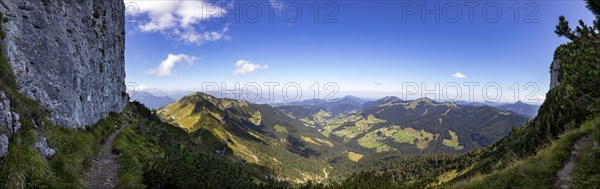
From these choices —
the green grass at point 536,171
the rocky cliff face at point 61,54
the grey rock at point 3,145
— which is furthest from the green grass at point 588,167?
the rocky cliff face at point 61,54

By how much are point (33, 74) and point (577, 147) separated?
34.9 meters

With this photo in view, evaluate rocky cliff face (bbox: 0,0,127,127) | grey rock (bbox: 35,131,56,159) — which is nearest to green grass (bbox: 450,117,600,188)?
grey rock (bbox: 35,131,56,159)

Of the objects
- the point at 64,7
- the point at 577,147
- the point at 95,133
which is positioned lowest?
the point at 95,133

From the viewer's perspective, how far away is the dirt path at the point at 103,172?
752 inches

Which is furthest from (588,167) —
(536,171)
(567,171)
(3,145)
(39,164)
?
(3,145)

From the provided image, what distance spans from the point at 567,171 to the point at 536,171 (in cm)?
110

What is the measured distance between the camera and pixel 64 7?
31625 millimetres

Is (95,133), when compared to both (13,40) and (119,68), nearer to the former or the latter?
(13,40)

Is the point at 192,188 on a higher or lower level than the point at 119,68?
lower

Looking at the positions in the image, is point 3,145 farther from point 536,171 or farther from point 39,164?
point 536,171

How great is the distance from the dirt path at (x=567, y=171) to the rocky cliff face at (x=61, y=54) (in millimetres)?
24190

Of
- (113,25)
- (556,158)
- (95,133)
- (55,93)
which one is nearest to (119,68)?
(113,25)

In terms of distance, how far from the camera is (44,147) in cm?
1734

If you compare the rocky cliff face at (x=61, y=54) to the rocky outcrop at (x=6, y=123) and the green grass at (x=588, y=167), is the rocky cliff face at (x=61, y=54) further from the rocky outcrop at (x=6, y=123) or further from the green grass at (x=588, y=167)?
the green grass at (x=588, y=167)
